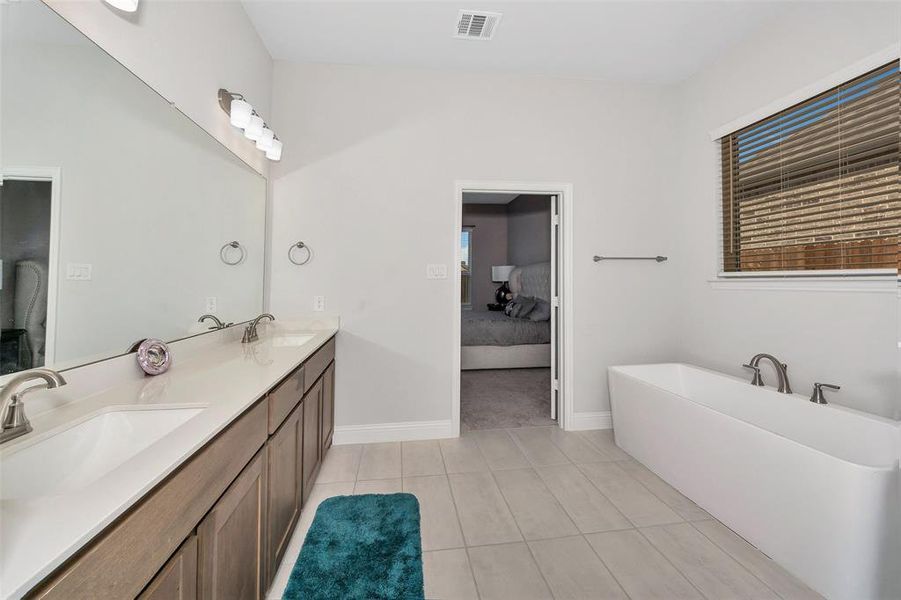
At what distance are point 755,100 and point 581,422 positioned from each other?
262cm

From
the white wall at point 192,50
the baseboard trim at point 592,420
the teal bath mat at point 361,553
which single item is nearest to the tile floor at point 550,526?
the teal bath mat at point 361,553

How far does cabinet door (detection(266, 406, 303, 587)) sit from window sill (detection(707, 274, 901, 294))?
2508 mm

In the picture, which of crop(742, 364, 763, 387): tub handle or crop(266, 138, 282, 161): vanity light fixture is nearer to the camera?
crop(742, 364, 763, 387): tub handle

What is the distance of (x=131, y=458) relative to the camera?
0.70m

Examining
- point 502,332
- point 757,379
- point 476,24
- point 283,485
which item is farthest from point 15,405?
point 502,332

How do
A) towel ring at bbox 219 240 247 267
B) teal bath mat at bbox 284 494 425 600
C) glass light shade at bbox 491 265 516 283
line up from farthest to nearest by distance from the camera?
glass light shade at bbox 491 265 516 283 < towel ring at bbox 219 240 247 267 < teal bath mat at bbox 284 494 425 600

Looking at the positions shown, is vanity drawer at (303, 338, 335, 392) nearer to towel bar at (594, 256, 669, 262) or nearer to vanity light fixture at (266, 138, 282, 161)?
vanity light fixture at (266, 138, 282, 161)

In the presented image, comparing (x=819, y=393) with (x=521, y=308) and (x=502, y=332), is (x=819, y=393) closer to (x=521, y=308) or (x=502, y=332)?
(x=502, y=332)

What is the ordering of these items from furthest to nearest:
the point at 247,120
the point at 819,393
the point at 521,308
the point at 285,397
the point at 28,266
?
the point at 521,308 < the point at 247,120 < the point at 819,393 < the point at 285,397 < the point at 28,266

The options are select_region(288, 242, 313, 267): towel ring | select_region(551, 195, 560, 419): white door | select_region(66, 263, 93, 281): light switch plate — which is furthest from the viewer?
select_region(551, 195, 560, 419): white door

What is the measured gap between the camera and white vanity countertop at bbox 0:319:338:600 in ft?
1.57

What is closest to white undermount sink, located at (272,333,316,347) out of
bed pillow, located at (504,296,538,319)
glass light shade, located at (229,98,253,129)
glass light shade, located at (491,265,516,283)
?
glass light shade, located at (229,98,253,129)

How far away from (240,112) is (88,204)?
3.60 ft

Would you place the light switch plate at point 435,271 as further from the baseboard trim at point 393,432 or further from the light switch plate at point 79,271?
the light switch plate at point 79,271
